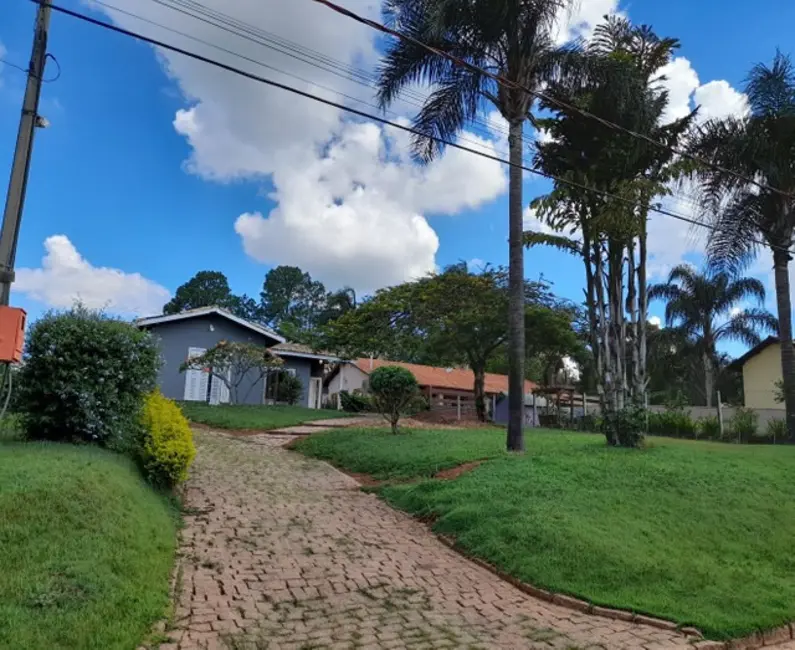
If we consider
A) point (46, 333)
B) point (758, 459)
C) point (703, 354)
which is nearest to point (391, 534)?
point (46, 333)

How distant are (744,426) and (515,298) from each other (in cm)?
1327

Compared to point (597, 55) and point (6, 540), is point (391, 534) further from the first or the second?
point (597, 55)

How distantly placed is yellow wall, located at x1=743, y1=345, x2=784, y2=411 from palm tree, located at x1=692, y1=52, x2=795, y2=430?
1203 cm

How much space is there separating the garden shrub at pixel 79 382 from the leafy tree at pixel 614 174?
30.1 feet

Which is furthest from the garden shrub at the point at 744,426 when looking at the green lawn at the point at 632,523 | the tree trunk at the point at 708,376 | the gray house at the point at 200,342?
the gray house at the point at 200,342

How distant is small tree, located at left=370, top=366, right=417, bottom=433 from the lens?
15312 mm

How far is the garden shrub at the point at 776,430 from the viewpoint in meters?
20.3

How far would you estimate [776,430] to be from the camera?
2044 cm

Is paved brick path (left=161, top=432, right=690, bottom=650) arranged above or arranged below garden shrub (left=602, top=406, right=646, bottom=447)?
below

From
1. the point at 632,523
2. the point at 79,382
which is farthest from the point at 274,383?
the point at 632,523

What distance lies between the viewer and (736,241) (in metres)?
17.9

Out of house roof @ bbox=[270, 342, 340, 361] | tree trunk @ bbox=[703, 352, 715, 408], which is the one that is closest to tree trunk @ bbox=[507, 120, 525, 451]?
house roof @ bbox=[270, 342, 340, 361]

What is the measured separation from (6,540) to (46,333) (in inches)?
171

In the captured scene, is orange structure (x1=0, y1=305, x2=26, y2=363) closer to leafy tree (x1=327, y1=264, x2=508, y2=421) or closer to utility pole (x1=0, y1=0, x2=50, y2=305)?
utility pole (x1=0, y1=0, x2=50, y2=305)
